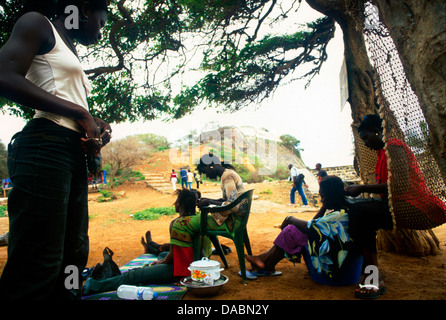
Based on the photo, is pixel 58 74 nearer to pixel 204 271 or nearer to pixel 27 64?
pixel 27 64

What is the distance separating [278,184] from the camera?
1593 cm

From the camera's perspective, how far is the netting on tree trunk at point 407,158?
6.77ft

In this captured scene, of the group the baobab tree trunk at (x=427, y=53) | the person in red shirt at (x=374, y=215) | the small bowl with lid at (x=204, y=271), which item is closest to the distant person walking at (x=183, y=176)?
the small bowl with lid at (x=204, y=271)

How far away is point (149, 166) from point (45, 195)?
2703 centimetres

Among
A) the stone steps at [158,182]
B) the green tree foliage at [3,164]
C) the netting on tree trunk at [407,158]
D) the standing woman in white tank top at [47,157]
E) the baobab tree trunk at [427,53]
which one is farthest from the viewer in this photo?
the green tree foliage at [3,164]

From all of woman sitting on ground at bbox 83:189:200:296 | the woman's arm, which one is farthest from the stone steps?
the woman's arm

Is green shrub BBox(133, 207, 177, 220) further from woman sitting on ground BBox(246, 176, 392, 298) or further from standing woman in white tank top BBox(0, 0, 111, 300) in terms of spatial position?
standing woman in white tank top BBox(0, 0, 111, 300)

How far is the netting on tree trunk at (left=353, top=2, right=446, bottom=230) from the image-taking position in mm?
2062

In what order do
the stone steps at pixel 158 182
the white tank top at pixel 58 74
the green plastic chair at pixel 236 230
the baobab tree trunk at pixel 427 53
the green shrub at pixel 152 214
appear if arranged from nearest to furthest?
the white tank top at pixel 58 74
the baobab tree trunk at pixel 427 53
the green plastic chair at pixel 236 230
the green shrub at pixel 152 214
the stone steps at pixel 158 182


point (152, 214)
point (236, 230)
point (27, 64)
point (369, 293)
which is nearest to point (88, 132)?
point (27, 64)

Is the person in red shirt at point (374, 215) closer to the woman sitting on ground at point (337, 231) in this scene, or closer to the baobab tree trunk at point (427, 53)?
the woman sitting on ground at point (337, 231)

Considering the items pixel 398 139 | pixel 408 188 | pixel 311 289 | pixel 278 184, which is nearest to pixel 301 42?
pixel 398 139

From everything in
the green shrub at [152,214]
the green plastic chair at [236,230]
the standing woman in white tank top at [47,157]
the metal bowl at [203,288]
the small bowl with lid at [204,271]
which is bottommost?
the green shrub at [152,214]

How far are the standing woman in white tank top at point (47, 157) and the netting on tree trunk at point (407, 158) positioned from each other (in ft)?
7.50
